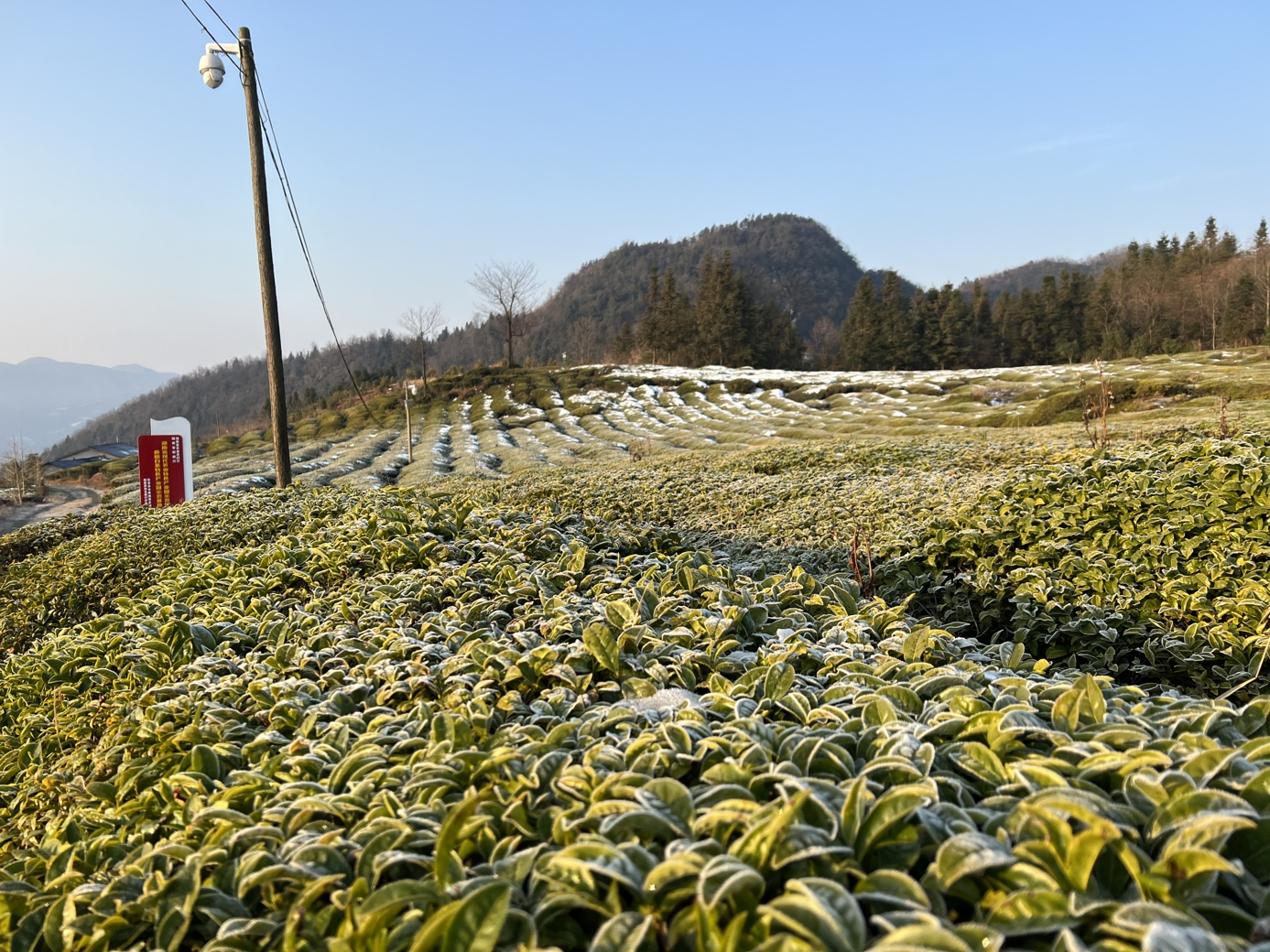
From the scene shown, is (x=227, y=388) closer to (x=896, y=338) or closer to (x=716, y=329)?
(x=716, y=329)

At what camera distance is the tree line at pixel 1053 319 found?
53.4 m

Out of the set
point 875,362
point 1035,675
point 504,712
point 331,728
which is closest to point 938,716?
point 1035,675

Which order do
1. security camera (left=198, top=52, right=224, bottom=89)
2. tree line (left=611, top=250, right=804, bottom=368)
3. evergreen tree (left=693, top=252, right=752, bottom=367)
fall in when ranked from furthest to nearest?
tree line (left=611, top=250, right=804, bottom=368)
evergreen tree (left=693, top=252, right=752, bottom=367)
security camera (left=198, top=52, right=224, bottom=89)

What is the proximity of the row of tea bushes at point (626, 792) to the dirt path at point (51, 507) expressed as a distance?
20.7 metres

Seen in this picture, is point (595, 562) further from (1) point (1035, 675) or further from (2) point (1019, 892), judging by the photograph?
(2) point (1019, 892)

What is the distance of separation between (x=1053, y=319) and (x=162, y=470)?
2389 inches

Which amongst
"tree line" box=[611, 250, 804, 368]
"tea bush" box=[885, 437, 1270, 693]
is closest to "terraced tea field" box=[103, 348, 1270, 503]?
"tree line" box=[611, 250, 804, 368]

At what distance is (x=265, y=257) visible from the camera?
9.02 metres

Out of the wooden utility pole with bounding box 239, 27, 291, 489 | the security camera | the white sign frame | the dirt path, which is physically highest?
the security camera

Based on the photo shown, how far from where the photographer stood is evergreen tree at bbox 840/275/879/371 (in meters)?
55.1

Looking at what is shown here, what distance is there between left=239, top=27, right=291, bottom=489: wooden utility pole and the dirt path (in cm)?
1376

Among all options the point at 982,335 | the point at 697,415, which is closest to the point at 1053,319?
the point at 982,335

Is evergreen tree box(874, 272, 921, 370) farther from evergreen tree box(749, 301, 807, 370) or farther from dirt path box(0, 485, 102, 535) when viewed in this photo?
dirt path box(0, 485, 102, 535)

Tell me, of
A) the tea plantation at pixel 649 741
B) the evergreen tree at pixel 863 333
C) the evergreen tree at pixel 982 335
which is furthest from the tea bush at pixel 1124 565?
the evergreen tree at pixel 982 335
